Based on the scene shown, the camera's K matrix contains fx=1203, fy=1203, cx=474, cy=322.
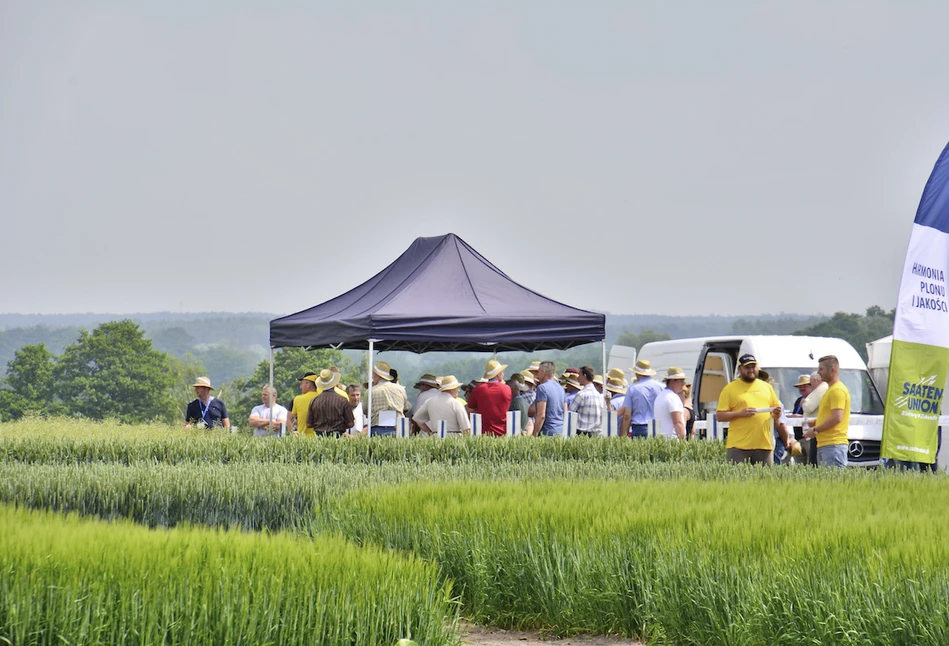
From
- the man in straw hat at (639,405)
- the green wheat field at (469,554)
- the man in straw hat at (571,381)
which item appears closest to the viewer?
the green wheat field at (469,554)

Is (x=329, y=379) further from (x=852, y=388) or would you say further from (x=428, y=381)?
(x=852, y=388)

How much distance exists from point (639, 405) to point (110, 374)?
79033 mm

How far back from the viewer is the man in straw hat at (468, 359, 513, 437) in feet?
50.2

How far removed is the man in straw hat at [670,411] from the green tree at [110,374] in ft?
252

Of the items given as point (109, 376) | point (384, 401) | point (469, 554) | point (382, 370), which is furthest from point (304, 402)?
point (109, 376)

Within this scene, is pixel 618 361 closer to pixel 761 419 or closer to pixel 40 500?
pixel 761 419

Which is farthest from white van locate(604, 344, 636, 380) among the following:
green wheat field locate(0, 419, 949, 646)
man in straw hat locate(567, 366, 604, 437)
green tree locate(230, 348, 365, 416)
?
green tree locate(230, 348, 365, 416)

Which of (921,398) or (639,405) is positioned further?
(639,405)

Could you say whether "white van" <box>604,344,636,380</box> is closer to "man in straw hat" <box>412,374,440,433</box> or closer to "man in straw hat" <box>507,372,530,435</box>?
"man in straw hat" <box>507,372,530,435</box>

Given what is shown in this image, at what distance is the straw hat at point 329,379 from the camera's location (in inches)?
580

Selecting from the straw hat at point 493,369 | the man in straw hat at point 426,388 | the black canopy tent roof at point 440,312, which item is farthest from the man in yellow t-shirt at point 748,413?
the black canopy tent roof at point 440,312

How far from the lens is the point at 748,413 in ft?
37.0

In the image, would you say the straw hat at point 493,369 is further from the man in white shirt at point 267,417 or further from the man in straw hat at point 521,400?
the man in white shirt at point 267,417

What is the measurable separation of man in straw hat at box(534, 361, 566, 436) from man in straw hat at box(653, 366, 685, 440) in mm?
1428
